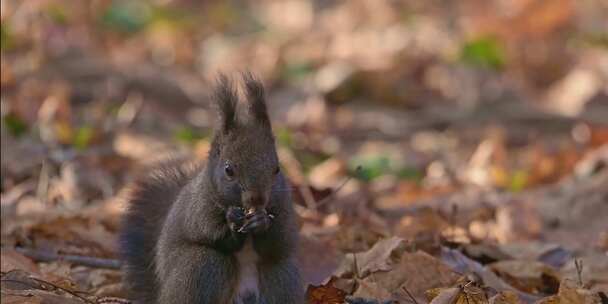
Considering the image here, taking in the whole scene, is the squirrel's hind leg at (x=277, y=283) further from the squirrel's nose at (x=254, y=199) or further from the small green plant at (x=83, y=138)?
the small green plant at (x=83, y=138)

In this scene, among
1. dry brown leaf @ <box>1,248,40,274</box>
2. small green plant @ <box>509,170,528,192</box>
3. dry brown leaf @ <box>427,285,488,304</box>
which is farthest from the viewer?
small green plant @ <box>509,170,528,192</box>

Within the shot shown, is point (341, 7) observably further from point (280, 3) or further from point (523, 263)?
point (523, 263)

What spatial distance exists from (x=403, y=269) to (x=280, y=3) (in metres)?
11.3

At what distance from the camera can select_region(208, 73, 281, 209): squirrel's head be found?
3.00 meters

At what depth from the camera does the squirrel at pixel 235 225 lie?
9.91 feet

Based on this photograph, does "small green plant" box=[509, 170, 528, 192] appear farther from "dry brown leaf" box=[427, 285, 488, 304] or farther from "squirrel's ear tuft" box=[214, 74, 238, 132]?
"squirrel's ear tuft" box=[214, 74, 238, 132]

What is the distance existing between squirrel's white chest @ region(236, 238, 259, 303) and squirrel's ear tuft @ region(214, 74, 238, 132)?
0.33 meters

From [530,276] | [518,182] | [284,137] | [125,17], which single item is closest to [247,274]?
[530,276]

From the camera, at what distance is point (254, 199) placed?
297cm

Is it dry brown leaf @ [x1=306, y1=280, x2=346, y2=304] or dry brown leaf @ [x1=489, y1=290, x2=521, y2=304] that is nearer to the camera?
dry brown leaf @ [x1=489, y1=290, x2=521, y2=304]

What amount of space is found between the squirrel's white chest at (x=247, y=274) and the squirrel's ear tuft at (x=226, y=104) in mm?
335

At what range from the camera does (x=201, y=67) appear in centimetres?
1044

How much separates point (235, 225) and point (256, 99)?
35cm

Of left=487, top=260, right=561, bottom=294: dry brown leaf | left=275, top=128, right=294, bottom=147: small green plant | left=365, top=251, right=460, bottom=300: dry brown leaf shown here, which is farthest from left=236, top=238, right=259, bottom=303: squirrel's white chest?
left=275, top=128, right=294, bottom=147: small green plant
